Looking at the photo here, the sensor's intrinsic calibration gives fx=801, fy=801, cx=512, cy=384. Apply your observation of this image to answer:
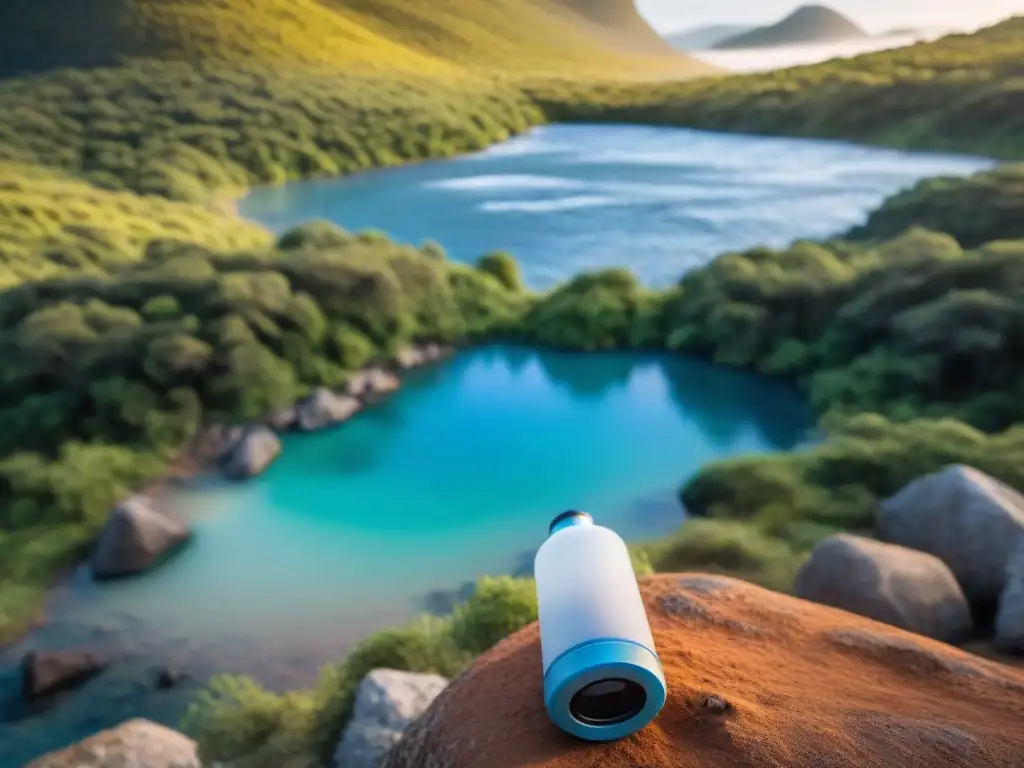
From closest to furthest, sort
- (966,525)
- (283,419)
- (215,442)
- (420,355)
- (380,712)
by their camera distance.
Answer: (380,712)
(966,525)
(215,442)
(283,419)
(420,355)

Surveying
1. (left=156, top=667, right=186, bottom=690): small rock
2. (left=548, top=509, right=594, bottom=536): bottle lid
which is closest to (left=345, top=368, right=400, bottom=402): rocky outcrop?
(left=156, top=667, right=186, bottom=690): small rock

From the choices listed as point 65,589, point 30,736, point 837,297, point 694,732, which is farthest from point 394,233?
point 694,732

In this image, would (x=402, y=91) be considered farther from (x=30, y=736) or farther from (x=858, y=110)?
(x=30, y=736)

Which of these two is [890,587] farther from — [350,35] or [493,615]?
[350,35]

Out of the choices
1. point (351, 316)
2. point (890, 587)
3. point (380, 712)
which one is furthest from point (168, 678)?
point (351, 316)

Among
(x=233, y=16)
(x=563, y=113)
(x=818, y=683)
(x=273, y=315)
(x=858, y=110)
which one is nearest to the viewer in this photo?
(x=818, y=683)

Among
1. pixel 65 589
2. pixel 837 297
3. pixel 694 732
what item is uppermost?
pixel 694 732

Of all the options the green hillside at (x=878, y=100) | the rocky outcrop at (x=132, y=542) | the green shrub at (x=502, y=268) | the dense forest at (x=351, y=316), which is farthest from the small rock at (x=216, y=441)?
the green hillside at (x=878, y=100)

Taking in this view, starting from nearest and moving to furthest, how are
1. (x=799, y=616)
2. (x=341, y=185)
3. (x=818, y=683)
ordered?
(x=818, y=683) < (x=799, y=616) < (x=341, y=185)
